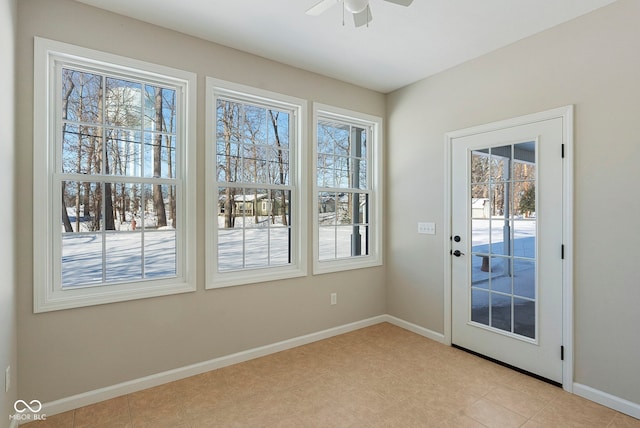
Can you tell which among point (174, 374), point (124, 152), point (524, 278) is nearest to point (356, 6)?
point (124, 152)

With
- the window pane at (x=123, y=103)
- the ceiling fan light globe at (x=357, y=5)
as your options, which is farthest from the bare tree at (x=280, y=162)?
the ceiling fan light globe at (x=357, y=5)

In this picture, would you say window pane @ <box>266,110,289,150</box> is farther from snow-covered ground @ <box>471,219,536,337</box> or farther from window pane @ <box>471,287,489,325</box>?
window pane @ <box>471,287,489,325</box>

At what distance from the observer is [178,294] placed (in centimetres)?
262

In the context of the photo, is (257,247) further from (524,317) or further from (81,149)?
(524,317)

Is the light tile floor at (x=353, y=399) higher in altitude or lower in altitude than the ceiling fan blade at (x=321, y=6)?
lower

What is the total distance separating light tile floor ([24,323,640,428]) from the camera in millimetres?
2086

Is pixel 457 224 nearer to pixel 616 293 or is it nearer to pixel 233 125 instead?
pixel 616 293

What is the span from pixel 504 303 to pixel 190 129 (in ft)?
10.0

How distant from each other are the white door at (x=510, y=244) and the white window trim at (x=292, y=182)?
4.95ft

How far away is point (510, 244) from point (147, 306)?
3007 mm

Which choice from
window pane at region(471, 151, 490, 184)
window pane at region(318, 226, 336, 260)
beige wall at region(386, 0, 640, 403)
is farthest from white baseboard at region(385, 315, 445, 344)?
window pane at region(471, 151, 490, 184)

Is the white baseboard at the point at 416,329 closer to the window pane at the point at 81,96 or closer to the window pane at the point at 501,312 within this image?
the window pane at the point at 501,312

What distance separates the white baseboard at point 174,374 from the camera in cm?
220

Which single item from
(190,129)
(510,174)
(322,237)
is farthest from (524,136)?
(190,129)
